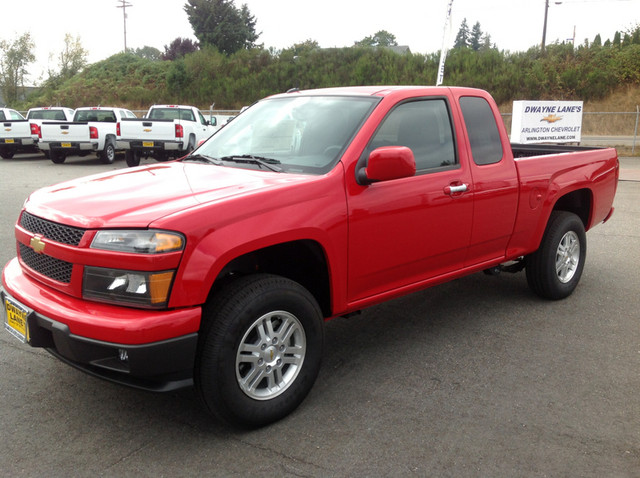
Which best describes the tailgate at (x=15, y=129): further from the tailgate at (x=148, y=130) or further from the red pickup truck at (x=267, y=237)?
the red pickup truck at (x=267, y=237)

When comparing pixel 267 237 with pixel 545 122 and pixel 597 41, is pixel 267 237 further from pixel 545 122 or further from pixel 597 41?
pixel 597 41

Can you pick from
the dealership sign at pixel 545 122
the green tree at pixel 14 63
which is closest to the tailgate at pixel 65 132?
the dealership sign at pixel 545 122

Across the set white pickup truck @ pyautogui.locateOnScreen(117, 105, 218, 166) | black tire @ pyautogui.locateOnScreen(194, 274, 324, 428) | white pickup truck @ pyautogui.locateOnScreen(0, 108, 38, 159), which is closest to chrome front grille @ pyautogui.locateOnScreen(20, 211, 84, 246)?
black tire @ pyautogui.locateOnScreen(194, 274, 324, 428)

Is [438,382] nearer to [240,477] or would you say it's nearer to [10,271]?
[240,477]

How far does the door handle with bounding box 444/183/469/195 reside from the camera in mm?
4184

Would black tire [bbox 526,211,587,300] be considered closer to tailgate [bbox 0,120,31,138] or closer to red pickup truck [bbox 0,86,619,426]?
red pickup truck [bbox 0,86,619,426]

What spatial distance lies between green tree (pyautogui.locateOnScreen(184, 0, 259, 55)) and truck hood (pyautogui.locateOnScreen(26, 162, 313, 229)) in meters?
57.3

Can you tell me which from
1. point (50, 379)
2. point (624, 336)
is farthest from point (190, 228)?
point (624, 336)

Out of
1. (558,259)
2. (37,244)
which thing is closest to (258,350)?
(37,244)

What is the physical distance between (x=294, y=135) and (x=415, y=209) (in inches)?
36.9

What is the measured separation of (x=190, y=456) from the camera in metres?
3.05

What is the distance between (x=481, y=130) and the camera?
183 inches

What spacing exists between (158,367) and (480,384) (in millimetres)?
1999

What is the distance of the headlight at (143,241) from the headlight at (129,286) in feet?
0.34
